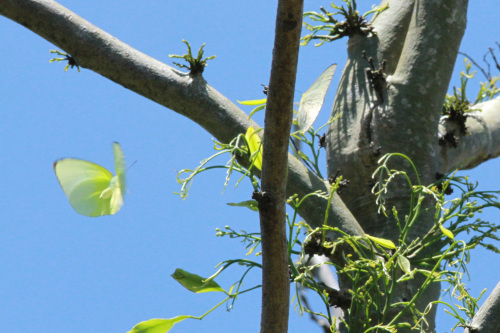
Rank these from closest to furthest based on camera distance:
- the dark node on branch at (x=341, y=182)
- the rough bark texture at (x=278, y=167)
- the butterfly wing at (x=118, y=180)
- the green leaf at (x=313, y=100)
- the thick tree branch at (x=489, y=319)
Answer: the rough bark texture at (x=278, y=167)
the thick tree branch at (x=489, y=319)
the green leaf at (x=313, y=100)
the butterfly wing at (x=118, y=180)
the dark node on branch at (x=341, y=182)

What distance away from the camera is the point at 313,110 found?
1286 mm

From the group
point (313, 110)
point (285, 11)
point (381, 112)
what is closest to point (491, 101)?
point (381, 112)

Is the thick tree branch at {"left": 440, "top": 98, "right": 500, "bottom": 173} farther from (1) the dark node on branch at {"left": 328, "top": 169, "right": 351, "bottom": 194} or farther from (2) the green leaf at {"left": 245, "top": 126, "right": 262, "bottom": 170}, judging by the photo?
(2) the green leaf at {"left": 245, "top": 126, "right": 262, "bottom": 170}

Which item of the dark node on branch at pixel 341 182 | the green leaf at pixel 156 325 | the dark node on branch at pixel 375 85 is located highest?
the dark node on branch at pixel 375 85

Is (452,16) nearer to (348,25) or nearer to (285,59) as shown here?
(348,25)

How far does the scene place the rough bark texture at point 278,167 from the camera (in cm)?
92

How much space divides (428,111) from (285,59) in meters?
0.78

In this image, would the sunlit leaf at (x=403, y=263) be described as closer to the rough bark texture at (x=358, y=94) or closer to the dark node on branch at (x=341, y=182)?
the rough bark texture at (x=358, y=94)

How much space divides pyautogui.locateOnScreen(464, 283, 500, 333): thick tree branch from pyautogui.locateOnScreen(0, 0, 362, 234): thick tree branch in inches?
18.2

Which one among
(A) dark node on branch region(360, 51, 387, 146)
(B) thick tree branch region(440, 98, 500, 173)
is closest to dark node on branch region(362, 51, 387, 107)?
(A) dark node on branch region(360, 51, 387, 146)

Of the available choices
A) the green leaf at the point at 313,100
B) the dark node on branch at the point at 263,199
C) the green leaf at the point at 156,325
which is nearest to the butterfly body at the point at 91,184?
the green leaf at the point at 156,325

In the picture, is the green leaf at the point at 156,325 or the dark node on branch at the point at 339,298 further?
the dark node on branch at the point at 339,298

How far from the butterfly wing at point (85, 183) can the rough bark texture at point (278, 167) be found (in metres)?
0.56

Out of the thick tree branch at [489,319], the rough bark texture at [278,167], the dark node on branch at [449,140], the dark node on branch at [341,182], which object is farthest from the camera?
the dark node on branch at [449,140]
